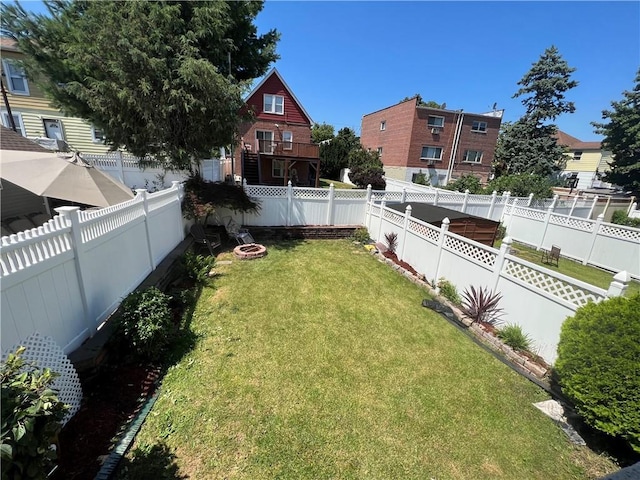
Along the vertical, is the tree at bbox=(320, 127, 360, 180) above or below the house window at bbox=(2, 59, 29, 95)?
below

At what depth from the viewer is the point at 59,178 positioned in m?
4.93

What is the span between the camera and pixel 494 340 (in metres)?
4.91

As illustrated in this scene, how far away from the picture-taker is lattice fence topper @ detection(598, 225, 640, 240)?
9414 mm

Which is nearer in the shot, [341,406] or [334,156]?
[341,406]

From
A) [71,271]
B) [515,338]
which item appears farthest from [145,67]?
[515,338]

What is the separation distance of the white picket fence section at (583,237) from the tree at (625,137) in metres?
18.9

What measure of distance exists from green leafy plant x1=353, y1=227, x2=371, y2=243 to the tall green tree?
23.8 meters

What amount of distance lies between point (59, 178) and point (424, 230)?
8.01 metres

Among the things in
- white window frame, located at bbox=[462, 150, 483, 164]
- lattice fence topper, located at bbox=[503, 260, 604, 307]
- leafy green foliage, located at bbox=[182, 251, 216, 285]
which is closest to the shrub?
leafy green foliage, located at bbox=[182, 251, 216, 285]

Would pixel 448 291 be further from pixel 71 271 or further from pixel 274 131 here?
pixel 274 131

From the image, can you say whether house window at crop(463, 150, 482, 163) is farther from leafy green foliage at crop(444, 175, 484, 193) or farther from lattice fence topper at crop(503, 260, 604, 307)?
lattice fence topper at crop(503, 260, 604, 307)

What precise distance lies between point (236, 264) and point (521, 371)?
650 cm

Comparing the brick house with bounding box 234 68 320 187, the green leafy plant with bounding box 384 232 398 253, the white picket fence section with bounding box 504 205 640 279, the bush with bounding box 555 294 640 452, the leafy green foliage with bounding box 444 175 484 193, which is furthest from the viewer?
the brick house with bounding box 234 68 320 187

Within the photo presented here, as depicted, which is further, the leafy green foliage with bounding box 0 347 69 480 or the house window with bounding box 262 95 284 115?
the house window with bounding box 262 95 284 115
